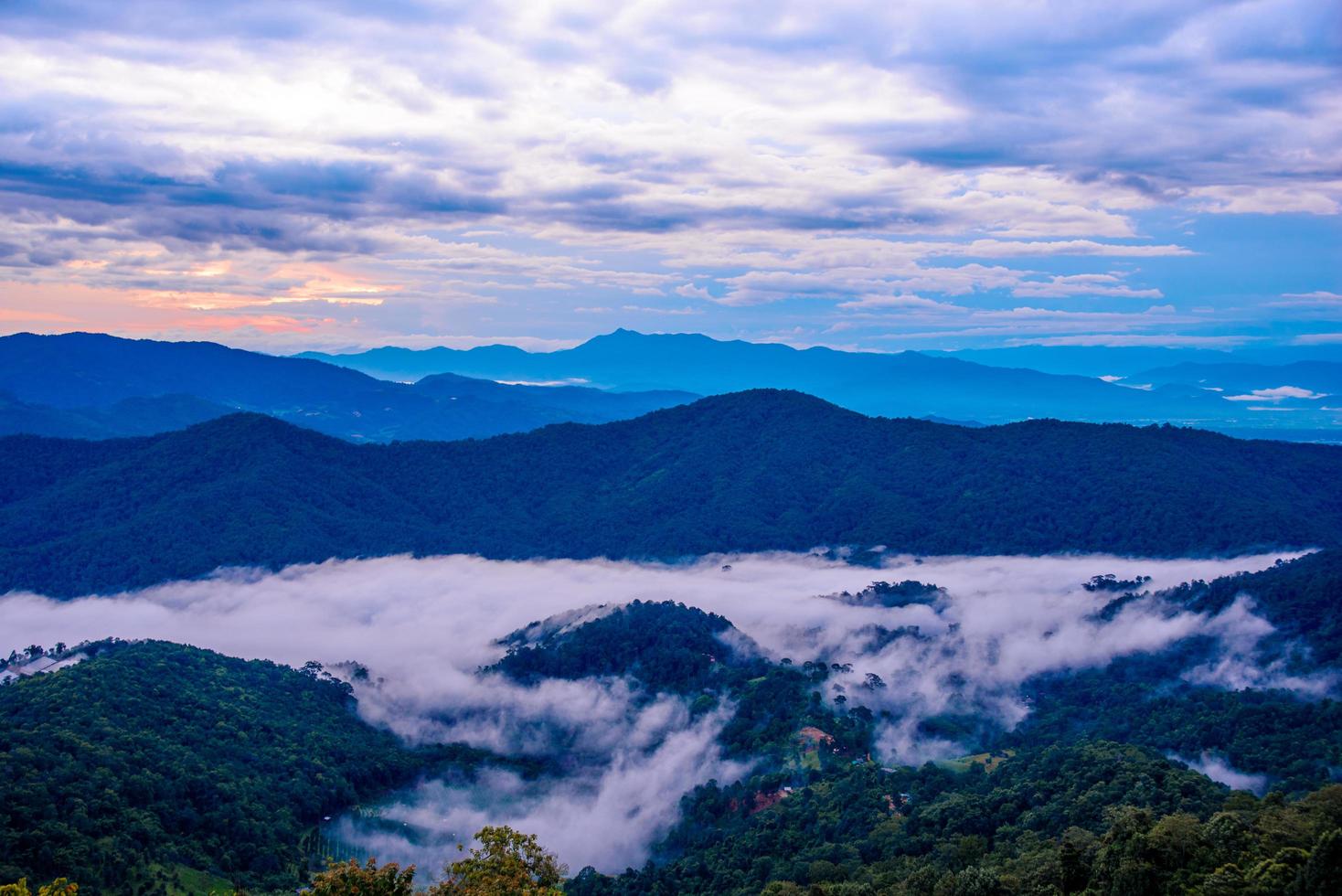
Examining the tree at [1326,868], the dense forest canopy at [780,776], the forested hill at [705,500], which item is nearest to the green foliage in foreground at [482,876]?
the dense forest canopy at [780,776]

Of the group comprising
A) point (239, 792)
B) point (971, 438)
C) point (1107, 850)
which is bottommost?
point (239, 792)

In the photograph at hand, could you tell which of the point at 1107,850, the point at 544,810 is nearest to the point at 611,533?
the point at 544,810

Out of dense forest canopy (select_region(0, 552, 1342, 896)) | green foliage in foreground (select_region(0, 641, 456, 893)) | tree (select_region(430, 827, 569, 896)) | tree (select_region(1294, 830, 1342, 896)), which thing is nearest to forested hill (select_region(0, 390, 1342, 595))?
dense forest canopy (select_region(0, 552, 1342, 896))

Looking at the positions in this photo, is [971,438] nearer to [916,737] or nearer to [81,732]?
[916,737]

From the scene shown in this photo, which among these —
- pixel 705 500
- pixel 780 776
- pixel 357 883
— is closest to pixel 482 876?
pixel 357 883

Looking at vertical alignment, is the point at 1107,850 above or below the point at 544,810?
above

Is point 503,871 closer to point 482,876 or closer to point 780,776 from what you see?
point 482,876
